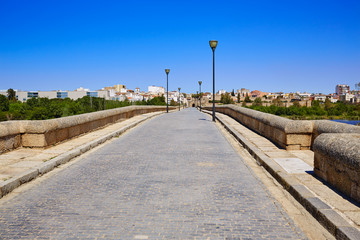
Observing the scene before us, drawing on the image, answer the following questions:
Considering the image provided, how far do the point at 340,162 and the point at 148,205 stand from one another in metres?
2.83

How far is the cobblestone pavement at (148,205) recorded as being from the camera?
3369 mm

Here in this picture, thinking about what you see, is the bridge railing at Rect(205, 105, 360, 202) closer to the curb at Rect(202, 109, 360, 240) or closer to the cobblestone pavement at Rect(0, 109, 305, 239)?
the curb at Rect(202, 109, 360, 240)

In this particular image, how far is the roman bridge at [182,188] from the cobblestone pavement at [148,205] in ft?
0.05

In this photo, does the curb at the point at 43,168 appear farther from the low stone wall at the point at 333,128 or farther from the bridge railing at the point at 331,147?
the low stone wall at the point at 333,128

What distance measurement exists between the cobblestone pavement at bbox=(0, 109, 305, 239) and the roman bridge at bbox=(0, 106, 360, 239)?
14 millimetres

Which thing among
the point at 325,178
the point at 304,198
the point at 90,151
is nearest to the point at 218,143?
the point at 90,151

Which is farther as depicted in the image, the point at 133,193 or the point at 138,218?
the point at 133,193

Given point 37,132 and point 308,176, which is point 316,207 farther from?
point 37,132

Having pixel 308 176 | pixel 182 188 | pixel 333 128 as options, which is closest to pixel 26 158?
pixel 182 188

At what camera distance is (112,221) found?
364cm

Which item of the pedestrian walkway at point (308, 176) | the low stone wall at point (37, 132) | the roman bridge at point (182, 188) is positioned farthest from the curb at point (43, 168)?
the pedestrian walkway at point (308, 176)

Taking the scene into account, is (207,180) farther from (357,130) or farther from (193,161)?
(357,130)

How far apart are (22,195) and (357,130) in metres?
6.27

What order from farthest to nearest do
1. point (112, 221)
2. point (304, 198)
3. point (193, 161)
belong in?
point (193, 161), point (304, 198), point (112, 221)
